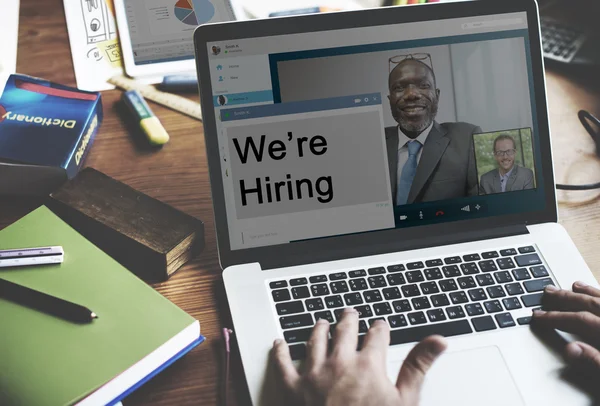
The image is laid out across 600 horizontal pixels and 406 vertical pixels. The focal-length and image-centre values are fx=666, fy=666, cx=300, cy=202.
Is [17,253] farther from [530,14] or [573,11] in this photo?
[573,11]

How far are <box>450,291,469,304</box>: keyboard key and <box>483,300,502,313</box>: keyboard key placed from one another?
2 cm

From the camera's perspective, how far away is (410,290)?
0.78 meters

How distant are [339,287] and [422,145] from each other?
21cm

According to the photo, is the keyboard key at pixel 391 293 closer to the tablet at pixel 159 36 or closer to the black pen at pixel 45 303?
the black pen at pixel 45 303

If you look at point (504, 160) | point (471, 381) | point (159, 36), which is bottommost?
point (471, 381)

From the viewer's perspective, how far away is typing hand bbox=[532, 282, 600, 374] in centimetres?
69

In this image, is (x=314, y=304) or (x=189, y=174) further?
(x=189, y=174)

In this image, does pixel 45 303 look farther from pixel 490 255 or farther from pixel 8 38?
pixel 8 38

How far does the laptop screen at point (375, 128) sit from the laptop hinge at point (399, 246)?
0.9 inches

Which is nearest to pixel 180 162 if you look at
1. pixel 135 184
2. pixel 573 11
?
pixel 135 184

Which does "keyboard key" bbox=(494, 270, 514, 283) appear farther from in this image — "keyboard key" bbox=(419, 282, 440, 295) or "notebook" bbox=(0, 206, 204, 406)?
"notebook" bbox=(0, 206, 204, 406)

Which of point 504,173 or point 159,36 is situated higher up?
point 159,36

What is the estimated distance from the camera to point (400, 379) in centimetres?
67

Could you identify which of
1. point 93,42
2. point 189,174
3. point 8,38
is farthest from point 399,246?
point 8,38
